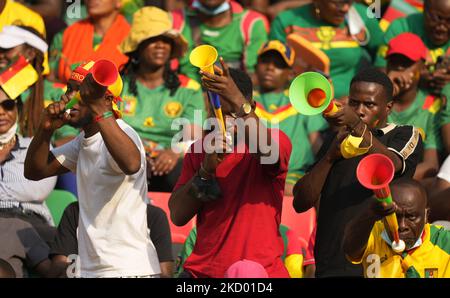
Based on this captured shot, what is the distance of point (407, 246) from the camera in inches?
220

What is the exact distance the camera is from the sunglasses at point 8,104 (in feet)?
24.3

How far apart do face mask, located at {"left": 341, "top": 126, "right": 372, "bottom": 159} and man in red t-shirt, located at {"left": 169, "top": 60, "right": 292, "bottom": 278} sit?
11.2 inches

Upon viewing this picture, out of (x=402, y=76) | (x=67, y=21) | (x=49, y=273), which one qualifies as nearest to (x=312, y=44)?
(x=402, y=76)

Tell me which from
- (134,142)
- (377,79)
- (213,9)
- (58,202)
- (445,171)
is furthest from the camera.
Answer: (213,9)

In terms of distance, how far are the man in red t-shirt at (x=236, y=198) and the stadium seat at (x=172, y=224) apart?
185 cm

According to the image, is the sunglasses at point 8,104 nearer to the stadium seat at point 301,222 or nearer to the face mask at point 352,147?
the stadium seat at point 301,222

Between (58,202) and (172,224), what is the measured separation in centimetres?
83

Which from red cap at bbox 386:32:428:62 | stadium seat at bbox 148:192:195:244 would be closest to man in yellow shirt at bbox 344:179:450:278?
stadium seat at bbox 148:192:195:244

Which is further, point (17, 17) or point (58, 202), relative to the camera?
point (17, 17)

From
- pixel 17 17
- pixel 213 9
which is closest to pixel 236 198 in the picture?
pixel 17 17

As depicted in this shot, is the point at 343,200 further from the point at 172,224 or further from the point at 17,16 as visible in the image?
the point at 17,16
